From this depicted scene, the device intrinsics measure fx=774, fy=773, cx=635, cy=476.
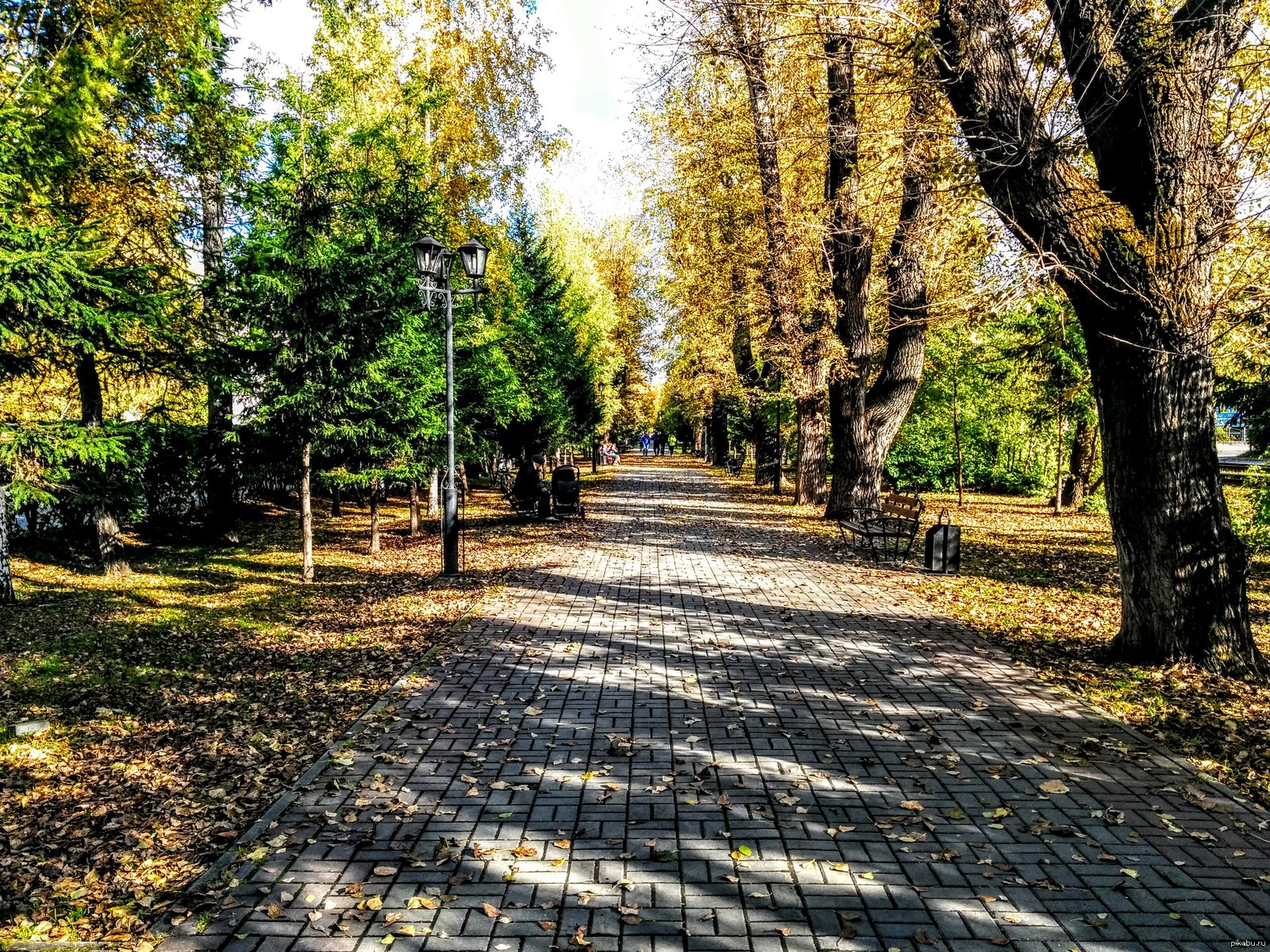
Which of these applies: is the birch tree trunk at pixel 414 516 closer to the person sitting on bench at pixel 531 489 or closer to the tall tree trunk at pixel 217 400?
the person sitting on bench at pixel 531 489

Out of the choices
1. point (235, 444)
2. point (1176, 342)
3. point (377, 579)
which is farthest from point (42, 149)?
point (1176, 342)

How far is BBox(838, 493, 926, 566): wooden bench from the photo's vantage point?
13039 millimetres

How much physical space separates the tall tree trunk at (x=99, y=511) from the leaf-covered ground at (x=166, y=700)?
33 cm

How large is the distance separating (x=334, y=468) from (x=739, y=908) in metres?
11.3

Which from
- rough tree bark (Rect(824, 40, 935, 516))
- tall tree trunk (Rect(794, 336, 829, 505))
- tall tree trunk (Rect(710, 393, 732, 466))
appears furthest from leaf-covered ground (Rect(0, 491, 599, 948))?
tall tree trunk (Rect(710, 393, 732, 466))

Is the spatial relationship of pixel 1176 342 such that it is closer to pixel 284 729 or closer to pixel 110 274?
pixel 284 729

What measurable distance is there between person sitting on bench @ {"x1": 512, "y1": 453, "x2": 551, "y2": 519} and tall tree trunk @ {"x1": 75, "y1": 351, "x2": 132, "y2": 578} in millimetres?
8428

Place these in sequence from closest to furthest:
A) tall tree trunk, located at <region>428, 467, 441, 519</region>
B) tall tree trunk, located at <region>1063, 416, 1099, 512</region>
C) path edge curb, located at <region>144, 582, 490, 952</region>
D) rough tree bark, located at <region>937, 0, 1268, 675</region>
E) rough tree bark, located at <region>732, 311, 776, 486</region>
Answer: path edge curb, located at <region>144, 582, 490, 952</region>, rough tree bark, located at <region>937, 0, 1268, 675</region>, tall tree trunk, located at <region>428, 467, 441, 519</region>, tall tree trunk, located at <region>1063, 416, 1099, 512</region>, rough tree bark, located at <region>732, 311, 776, 486</region>

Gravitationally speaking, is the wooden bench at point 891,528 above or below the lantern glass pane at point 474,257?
below

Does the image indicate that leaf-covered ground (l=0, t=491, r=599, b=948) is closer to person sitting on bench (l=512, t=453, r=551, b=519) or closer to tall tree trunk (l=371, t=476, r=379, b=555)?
tall tree trunk (l=371, t=476, r=379, b=555)

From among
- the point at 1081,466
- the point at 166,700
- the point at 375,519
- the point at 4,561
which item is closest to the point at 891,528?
the point at 375,519

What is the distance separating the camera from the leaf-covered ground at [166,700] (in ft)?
12.5

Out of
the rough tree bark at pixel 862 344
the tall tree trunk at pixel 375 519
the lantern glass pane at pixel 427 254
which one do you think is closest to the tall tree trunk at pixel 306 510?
the tall tree trunk at pixel 375 519

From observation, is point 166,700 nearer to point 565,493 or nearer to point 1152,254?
point 1152,254
